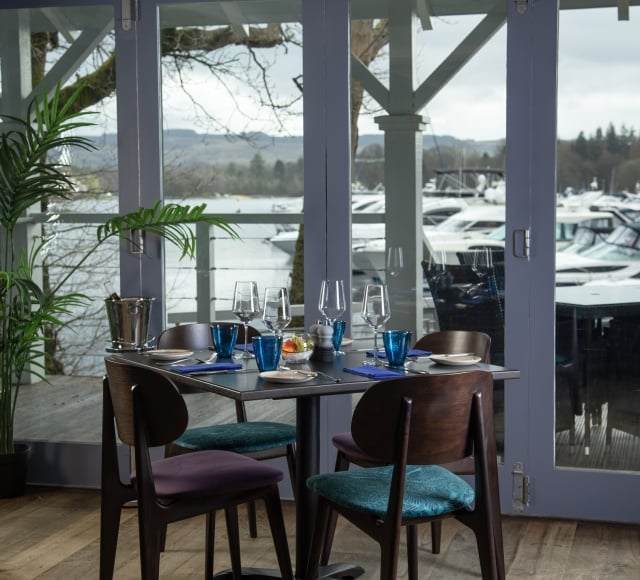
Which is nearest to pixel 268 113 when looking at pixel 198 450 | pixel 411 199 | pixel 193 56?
pixel 193 56

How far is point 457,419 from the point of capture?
2738 millimetres

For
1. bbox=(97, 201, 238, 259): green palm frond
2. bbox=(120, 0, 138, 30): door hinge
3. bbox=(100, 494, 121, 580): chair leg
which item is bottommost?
bbox=(100, 494, 121, 580): chair leg

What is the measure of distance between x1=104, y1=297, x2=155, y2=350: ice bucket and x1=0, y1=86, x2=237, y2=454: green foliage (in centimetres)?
21

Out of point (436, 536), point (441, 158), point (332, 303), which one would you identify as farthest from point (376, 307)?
point (441, 158)

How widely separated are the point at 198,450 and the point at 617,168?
209 centimetres

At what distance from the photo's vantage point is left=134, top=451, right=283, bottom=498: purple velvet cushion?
2938 millimetres

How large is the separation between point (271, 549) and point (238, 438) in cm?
58

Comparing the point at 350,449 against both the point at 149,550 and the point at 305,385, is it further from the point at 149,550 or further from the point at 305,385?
the point at 149,550

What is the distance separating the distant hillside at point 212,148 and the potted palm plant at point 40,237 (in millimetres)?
83

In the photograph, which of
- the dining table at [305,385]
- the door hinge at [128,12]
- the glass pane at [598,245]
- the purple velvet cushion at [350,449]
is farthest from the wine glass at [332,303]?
the door hinge at [128,12]

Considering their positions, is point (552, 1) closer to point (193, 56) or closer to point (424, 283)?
point (424, 283)

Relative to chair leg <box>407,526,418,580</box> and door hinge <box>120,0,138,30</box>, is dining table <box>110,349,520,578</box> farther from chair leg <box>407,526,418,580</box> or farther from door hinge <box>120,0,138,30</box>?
door hinge <box>120,0,138,30</box>

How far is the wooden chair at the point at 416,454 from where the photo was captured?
2666mm

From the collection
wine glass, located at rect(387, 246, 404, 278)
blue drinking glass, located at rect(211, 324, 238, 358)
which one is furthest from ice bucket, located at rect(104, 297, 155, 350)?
blue drinking glass, located at rect(211, 324, 238, 358)
